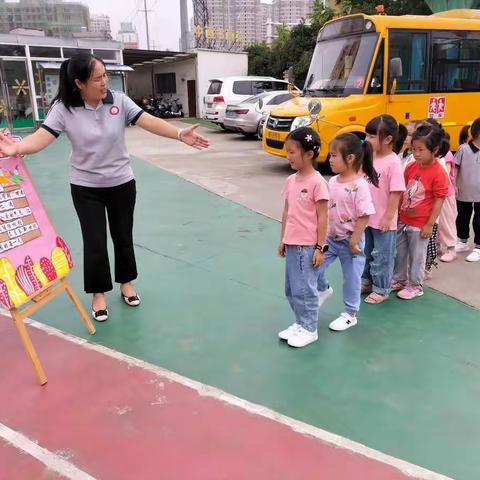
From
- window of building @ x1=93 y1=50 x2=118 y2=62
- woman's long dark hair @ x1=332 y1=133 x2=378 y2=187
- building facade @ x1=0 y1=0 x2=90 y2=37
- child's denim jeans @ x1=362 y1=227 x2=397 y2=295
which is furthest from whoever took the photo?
building facade @ x1=0 y1=0 x2=90 y2=37

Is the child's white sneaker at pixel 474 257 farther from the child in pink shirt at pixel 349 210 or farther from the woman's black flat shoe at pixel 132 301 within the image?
the woman's black flat shoe at pixel 132 301

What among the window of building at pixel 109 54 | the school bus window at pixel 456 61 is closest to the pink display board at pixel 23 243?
the school bus window at pixel 456 61

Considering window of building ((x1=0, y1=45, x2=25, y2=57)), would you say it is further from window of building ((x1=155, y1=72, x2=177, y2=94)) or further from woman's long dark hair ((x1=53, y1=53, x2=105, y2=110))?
woman's long dark hair ((x1=53, y1=53, x2=105, y2=110))

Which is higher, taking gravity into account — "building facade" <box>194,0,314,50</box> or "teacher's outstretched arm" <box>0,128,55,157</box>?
"building facade" <box>194,0,314,50</box>

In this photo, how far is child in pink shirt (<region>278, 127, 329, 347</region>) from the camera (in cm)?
269

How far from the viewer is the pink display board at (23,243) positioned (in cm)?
264

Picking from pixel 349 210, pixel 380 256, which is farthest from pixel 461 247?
pixel 349 210

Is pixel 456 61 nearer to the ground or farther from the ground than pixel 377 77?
farther from the ground

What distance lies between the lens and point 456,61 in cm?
816

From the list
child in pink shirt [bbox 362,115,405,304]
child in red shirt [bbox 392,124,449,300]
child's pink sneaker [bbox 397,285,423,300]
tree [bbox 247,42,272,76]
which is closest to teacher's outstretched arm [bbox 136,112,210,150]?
child in pink shirt [bbox 362,115,405,304]

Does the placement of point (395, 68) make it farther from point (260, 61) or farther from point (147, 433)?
point (260, 61)

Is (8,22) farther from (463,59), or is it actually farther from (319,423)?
(319,423)

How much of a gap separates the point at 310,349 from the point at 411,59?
640 cm

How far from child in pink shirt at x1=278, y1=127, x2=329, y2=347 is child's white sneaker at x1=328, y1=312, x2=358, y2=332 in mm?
246
